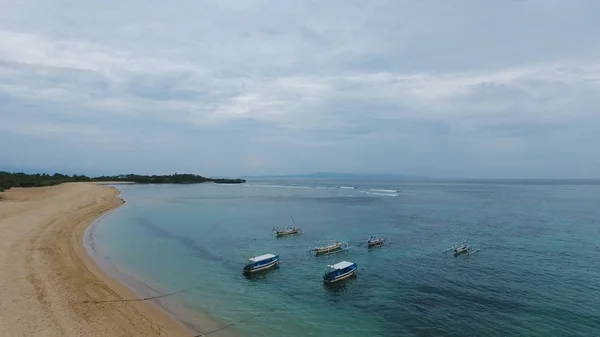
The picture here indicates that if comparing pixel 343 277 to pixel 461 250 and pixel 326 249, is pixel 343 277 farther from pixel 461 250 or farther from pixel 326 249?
pixel 461 250

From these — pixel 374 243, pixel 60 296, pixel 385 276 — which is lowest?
pixel 385 276

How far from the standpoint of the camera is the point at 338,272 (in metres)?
32.0

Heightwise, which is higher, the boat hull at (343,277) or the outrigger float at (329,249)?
the outrigger float at (329,249)

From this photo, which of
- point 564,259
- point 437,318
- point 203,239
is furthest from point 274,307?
point 564,259

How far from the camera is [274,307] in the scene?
1035 inches

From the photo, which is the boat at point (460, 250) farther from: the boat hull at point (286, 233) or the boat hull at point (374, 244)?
the boat hull at point (286, 233)

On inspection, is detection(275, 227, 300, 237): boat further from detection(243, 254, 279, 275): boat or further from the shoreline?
the shoreline

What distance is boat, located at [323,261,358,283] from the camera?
3153cm

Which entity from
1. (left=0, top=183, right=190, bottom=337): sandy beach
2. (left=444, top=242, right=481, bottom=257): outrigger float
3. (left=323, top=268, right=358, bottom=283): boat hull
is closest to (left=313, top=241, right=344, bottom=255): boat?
(left=323, top=268, right=358, bottom=283): boat hull

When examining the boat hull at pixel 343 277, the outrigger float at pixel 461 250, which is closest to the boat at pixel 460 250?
the outrigger float at pixel 461 250

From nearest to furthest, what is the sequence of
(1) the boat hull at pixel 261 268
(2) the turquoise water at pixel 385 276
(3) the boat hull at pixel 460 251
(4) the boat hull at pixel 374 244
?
(2) the turquoise water at pixel 385 276, (1) the boat hull at pixel 261 268, (3) the boat hull at pixel 460 251, (4) the boat hull at pixel 374 244

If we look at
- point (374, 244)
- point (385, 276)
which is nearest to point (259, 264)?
point (385, 276)

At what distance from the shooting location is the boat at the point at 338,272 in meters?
31.5

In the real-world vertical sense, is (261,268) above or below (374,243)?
below
